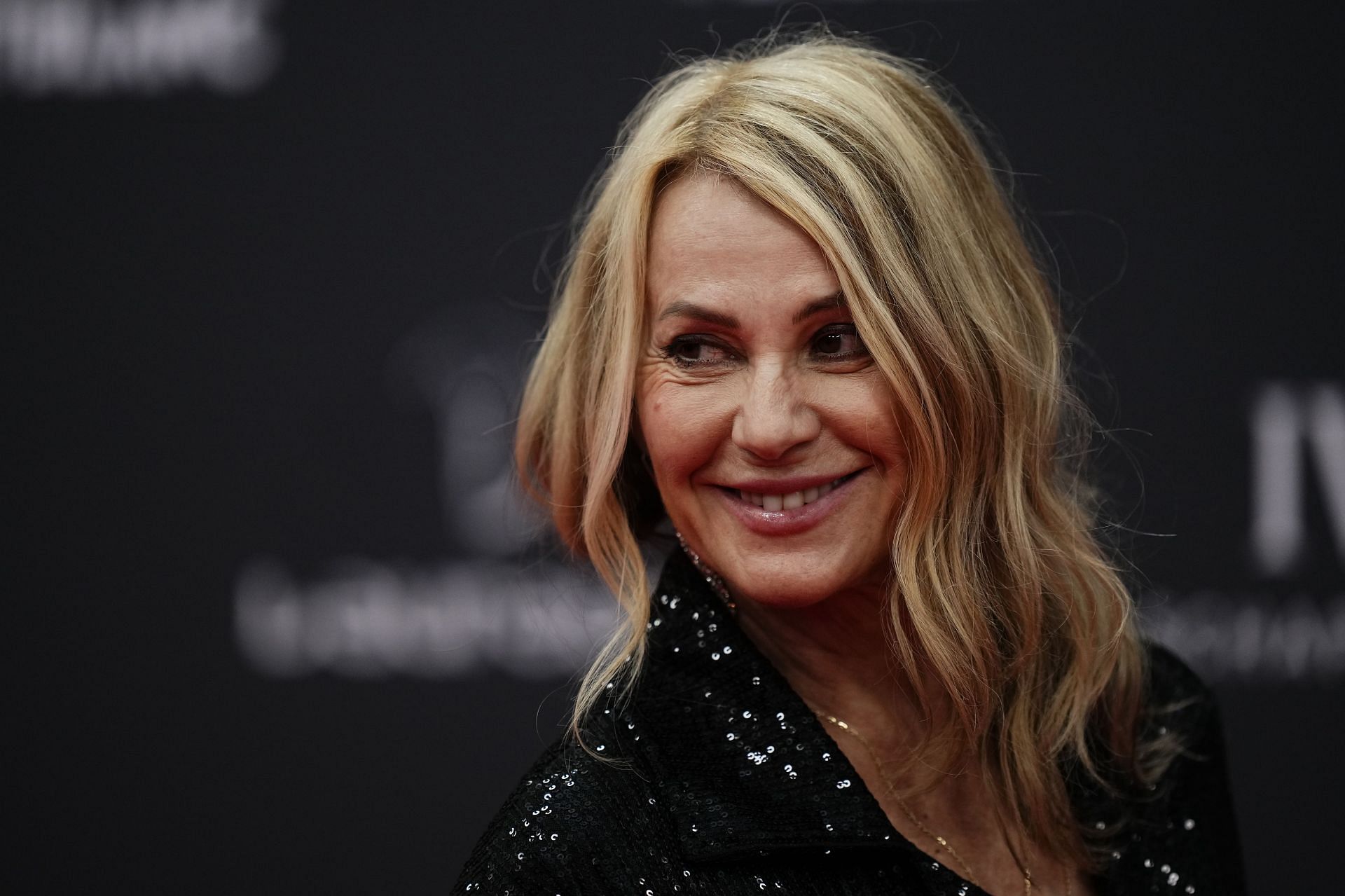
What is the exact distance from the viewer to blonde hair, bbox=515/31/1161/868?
4.67ft

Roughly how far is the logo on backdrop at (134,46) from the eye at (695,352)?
4.80 ft

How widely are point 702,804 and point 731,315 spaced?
20.0 inches

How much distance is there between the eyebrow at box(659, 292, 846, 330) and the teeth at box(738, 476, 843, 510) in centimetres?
19

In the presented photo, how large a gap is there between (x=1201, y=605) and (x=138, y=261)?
7.04ft

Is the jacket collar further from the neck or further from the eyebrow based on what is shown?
the eyebrow

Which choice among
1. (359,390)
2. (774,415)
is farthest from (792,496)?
(359,390)

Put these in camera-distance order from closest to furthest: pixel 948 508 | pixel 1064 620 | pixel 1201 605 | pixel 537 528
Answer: pixel 948 508
pixel 1064 620
pixel 537 528
pixel 1201 605

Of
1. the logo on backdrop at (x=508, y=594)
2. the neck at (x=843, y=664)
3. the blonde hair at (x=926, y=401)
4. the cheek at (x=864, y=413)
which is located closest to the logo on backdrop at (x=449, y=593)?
the logo on backdrop at (x=508, y=594)

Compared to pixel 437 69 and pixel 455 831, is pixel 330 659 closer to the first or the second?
pixel 455 831

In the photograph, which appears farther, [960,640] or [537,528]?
[537,528]

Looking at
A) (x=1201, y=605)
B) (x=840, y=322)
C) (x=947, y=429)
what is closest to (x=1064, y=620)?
(x=947, y=429)

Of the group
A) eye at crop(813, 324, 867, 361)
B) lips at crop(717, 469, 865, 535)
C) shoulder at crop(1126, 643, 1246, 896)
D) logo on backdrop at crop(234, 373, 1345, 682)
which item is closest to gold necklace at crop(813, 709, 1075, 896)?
shoulder at crop(1126, 643, 1246, 896)

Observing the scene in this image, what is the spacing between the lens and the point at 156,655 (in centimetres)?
254

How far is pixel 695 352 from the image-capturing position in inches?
57.4
